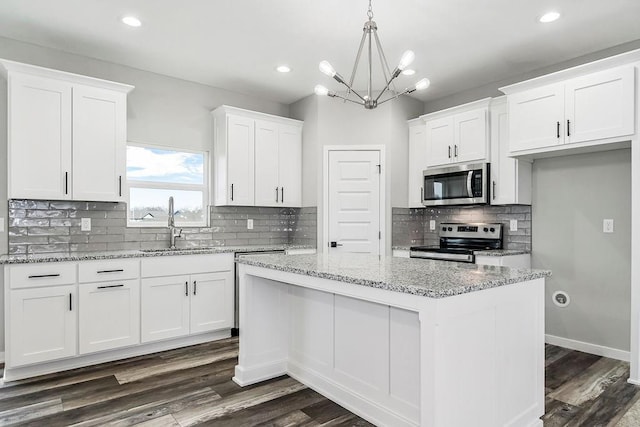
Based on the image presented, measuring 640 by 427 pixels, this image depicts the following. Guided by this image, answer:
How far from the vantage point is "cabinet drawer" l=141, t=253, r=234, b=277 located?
11.6 ft

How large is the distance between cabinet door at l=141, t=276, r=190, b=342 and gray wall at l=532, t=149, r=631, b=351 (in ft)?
11.1

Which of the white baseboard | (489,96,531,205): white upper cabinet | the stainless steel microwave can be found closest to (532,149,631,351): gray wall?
the white baseboard

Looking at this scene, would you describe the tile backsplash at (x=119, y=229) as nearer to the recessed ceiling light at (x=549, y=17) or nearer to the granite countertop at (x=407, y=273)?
the granite countertop at (x=407, y=273)

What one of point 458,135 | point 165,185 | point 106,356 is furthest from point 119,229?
point 458,135

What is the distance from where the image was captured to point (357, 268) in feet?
7.41

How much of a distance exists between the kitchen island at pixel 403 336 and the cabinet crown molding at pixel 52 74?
2.01 meters

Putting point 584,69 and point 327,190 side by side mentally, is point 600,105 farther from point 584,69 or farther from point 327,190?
point 327,190

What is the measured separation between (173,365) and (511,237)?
3.41 meters

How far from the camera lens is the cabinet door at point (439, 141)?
14.4 ft

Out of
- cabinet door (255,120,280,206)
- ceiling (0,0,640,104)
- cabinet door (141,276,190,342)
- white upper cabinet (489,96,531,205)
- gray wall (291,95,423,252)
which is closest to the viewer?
ceiling (0,0,640,104)

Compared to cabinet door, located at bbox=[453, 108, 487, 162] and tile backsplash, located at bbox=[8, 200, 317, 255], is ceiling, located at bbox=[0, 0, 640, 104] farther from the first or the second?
tile backsplash, located at bbox=[8, 200, 317, 255]

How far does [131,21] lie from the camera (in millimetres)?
3115

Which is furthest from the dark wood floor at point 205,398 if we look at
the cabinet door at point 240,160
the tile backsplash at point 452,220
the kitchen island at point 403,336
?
the cabinet door at point 240,160

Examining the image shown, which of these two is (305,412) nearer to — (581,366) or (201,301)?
(201,301)
